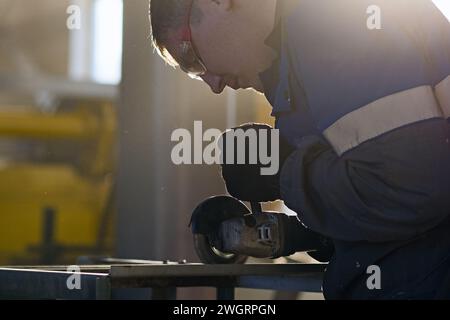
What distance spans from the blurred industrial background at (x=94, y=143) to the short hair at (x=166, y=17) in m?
0.98

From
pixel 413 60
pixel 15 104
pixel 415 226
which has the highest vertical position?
pixel 15 104

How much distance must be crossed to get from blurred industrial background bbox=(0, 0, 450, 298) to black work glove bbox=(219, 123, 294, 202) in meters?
0.74

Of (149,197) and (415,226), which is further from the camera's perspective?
(149,197)

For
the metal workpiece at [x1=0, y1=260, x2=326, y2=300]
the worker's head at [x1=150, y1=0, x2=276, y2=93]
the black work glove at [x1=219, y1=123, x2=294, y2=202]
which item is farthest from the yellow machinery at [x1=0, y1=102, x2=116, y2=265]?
the worker's head at [x1=150, y1=0, x2=276, y2=93]

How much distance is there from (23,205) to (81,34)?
19.4ft

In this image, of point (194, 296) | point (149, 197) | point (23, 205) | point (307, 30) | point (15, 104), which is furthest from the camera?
point (15, 104)

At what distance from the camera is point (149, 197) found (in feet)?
11.6

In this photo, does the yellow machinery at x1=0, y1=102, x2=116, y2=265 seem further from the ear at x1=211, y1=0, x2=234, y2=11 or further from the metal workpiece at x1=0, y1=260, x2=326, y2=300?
the ear at x1=211, y1=0, x2=234, y2=11

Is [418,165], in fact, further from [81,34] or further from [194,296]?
[81,34]

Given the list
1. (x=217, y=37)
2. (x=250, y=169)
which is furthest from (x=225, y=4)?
(x=250, y=169)

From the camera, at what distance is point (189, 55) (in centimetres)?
211

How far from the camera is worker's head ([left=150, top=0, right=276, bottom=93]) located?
78.0 inches

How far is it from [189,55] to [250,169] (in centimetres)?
28
